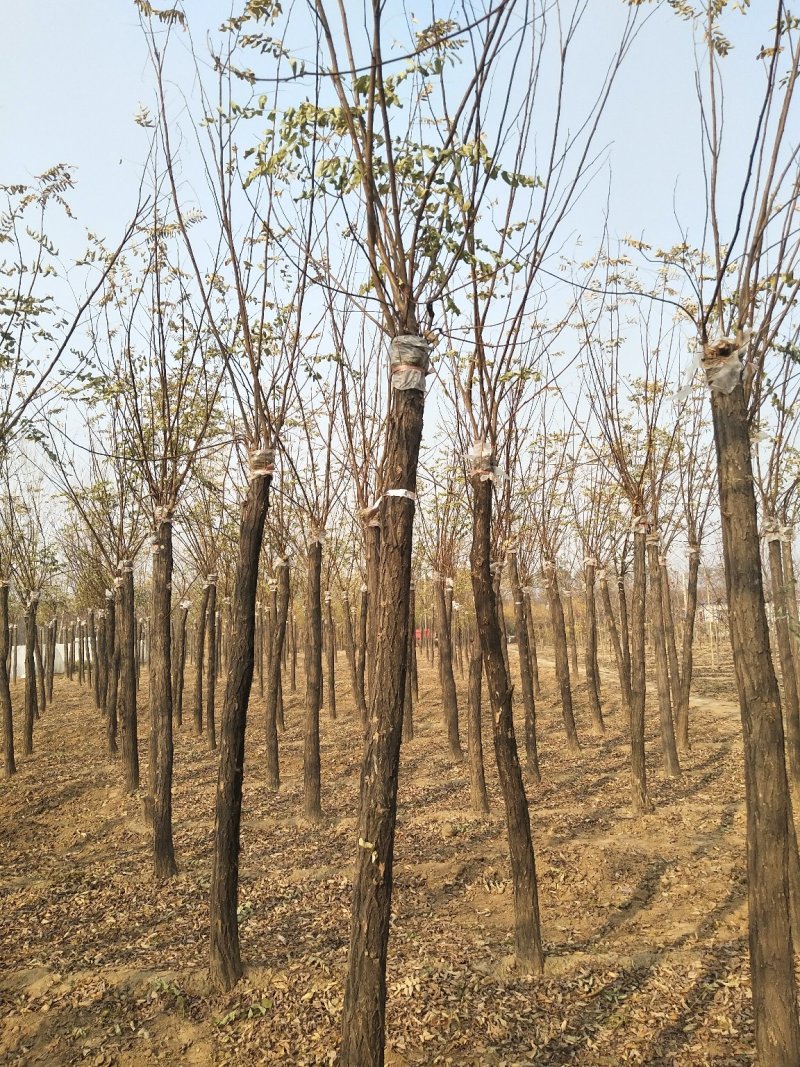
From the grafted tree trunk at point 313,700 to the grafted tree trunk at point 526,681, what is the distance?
338 cm

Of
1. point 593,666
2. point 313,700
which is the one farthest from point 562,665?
point 313,700

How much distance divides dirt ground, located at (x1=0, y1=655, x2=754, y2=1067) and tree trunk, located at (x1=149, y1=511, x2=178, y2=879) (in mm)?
368

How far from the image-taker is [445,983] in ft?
15.1

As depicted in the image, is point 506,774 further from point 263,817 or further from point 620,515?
point 620,515

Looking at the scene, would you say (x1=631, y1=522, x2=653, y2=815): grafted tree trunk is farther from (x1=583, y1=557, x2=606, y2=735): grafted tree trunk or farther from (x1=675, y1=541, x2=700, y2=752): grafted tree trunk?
(x1=583, y1=557, x2=606, y2=735): grafted tree trunk

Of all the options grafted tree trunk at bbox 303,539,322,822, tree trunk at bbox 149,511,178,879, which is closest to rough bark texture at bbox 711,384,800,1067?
tree trunk at bbox 149,511,178,879

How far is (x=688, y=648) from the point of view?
12.4 meters

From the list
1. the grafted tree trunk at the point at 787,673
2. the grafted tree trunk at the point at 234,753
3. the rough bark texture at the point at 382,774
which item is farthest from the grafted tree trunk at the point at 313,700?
the rough bark texture at the point at 382,774

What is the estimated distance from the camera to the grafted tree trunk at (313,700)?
895 cm

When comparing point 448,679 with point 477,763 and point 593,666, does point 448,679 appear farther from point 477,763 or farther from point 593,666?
point 593,666

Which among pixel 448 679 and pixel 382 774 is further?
pixel 448 679

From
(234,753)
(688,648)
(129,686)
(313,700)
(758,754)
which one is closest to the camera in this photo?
(758,754)

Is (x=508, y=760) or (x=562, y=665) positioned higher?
(x=508, y=760)

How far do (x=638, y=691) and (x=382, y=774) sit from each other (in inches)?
262
